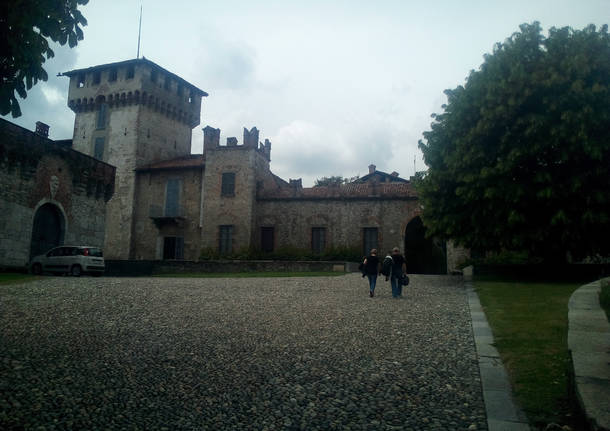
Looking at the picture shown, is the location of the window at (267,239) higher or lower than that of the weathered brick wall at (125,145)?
lower

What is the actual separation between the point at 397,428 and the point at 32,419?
10.1 feet

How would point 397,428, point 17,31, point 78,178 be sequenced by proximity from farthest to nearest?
point 78,178 < point 17,31 < point 397,428

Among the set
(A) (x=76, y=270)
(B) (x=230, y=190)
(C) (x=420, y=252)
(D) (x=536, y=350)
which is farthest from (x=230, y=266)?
(D) (x=536, y=350)

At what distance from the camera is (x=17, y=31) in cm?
523

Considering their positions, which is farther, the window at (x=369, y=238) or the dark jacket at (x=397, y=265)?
the window at (x=369, y=238)

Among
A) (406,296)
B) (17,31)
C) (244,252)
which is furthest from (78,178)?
(17,31)

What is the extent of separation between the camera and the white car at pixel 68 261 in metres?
21.3

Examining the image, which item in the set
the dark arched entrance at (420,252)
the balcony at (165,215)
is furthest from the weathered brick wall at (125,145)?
the dark arched entrance at (420,252)

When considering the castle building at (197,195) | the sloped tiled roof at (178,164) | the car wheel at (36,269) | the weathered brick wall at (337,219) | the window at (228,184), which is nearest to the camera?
the car wheel at (36,269)

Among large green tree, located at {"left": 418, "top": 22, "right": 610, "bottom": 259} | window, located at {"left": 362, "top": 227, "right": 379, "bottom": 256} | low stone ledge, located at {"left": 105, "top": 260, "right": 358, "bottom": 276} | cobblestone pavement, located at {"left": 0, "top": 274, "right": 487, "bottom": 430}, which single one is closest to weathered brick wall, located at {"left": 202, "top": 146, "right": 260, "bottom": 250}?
low stone ledge, located at {"left": 105, "top": 260, "right": 358, "bottom": 276}

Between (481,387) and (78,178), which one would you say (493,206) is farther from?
(78,178)

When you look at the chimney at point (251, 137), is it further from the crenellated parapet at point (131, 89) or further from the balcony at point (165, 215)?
the crenellated parapet at point (131, 89)

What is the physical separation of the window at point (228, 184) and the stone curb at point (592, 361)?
2787 centimetres

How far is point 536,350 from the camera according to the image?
19.8ft
